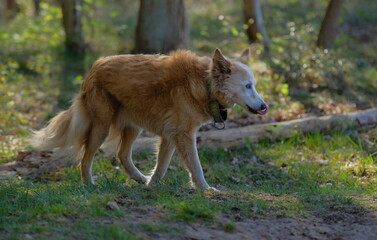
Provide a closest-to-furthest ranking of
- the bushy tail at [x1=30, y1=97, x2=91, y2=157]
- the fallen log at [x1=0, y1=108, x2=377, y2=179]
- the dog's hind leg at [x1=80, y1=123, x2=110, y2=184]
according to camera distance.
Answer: the dog's hind leg at [x1=80, y1=123, x2=110, y2=184] → the bushy tail at [x1=30, y1=97, x2=91, y2=157] → the fallen log at [x1=0, y1=108, x2=377, y2=179]

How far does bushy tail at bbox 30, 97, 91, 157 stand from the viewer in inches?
269

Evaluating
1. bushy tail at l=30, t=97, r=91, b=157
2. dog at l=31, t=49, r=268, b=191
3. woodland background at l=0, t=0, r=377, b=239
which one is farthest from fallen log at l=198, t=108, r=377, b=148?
bushy tail at l=30, t=97, r=91, b=157

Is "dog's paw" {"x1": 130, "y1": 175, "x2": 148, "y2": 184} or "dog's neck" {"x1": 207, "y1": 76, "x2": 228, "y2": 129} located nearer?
"dog's neck" {"x1": 207, "y1": 76, "x2": 228, "y2": 129}

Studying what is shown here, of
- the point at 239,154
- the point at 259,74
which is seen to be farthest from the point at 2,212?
the point at 259,74

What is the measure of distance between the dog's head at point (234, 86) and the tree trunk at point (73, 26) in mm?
7696

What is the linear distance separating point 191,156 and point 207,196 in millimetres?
876

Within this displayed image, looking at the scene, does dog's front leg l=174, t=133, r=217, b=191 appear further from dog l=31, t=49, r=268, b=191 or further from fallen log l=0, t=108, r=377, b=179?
fallen log l=0, t=108, r=377, b=179

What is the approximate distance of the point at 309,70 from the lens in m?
11.8

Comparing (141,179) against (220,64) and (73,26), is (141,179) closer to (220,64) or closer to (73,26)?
(220,64)

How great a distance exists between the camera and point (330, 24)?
12648 mm

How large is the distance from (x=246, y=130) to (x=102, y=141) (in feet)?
9.33

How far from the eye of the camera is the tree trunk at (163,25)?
11.1 meters

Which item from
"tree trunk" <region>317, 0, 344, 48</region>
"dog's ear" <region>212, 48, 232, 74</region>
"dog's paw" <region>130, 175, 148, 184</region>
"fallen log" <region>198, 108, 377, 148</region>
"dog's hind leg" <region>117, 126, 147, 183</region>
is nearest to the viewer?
"dog's ear" <region>212, 48, 232, 74</region>

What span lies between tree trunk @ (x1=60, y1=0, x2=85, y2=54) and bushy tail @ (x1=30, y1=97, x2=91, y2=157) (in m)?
6.50
